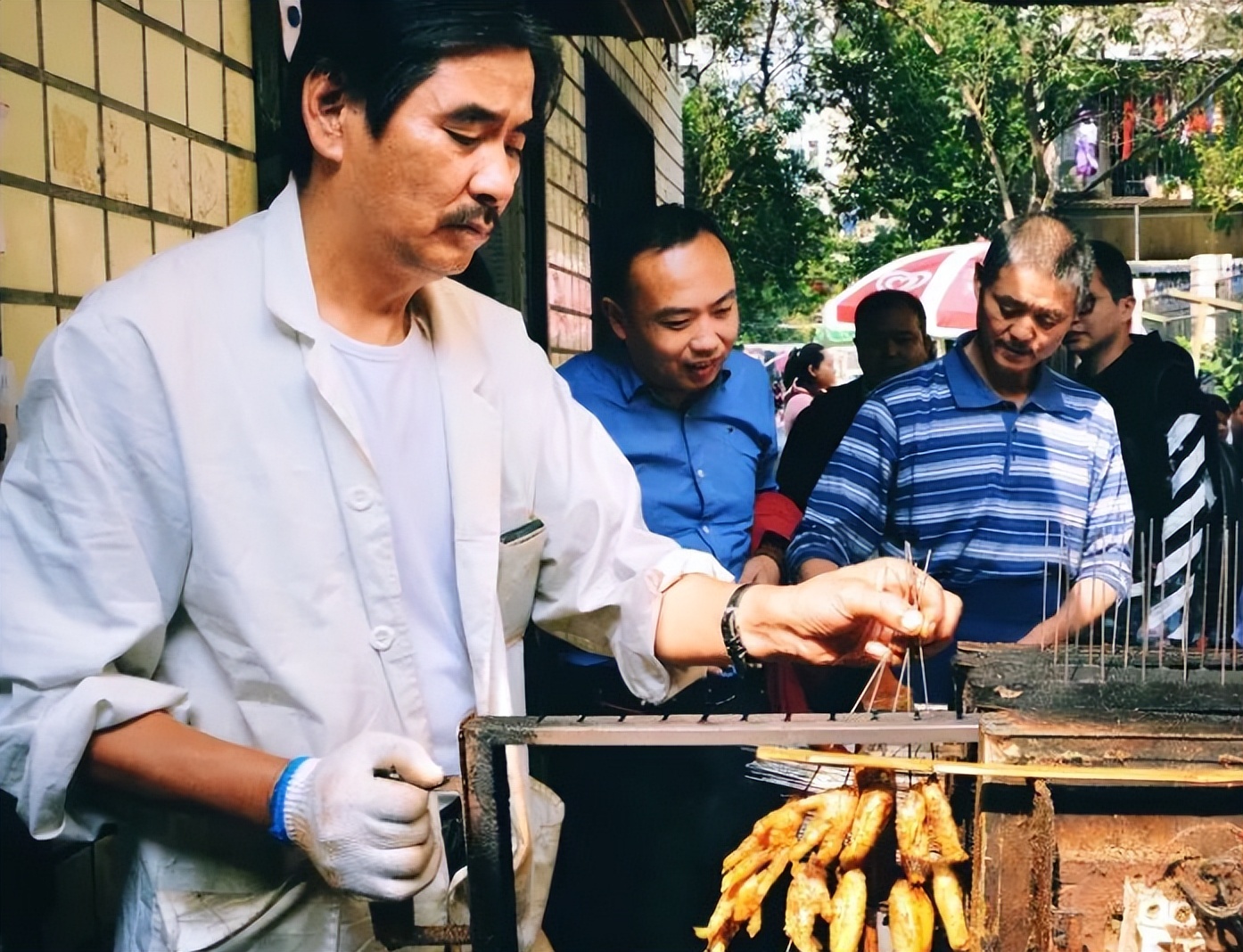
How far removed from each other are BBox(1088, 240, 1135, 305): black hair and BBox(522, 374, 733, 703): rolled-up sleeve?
3.02 m

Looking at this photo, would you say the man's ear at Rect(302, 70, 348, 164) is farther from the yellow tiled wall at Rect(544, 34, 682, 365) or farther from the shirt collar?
the yellow tiled wall at Rect(544, 34, 682, 365)

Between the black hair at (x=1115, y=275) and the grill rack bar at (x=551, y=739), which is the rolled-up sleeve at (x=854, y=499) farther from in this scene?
the grill rack bar at (x=551, y=739)

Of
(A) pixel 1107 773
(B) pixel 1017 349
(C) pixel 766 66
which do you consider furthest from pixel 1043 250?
(C) pixel 766 66

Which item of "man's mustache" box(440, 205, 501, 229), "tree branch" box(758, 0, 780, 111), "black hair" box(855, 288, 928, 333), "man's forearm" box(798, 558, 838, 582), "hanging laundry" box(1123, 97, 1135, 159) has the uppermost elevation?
"tree branch" box(758, 0, 780, 111)

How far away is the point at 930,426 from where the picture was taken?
11.4 ft

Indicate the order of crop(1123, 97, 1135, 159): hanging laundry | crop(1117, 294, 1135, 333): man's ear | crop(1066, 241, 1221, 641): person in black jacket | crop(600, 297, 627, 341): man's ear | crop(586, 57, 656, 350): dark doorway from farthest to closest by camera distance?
1. crop(1123, 97, 1135, 159): hanging laundry
2. crop(586, 57, 656, 350): dark doorway
3. crop(1117, 294, 1135, 333): man's ear
4. crop(1066, 241, 1221, 641): person in black jacket
5. crop(600, 297, 627, 341): man's ear

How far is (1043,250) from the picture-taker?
346 centimetres

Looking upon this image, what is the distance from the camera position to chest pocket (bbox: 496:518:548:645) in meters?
2.05

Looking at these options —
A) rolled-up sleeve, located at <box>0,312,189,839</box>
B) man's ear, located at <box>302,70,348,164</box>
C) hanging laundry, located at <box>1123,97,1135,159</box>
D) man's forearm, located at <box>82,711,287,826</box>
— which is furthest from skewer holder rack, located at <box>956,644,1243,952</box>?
hanging laundry, located at <box>1123,97,1135,159</box>

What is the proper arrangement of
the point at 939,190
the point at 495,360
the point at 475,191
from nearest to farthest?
the point at 475,191
the point at 495,360
the point at 939,190

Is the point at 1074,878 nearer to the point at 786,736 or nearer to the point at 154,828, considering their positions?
the point at 786,736

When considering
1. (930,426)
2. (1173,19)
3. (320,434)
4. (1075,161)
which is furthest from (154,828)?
(1075,161)

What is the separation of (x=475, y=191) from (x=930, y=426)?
6.46 feet

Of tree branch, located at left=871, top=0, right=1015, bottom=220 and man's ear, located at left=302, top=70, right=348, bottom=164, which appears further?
tree branch, located at left=871, top=0, right=1015, bottom=220
